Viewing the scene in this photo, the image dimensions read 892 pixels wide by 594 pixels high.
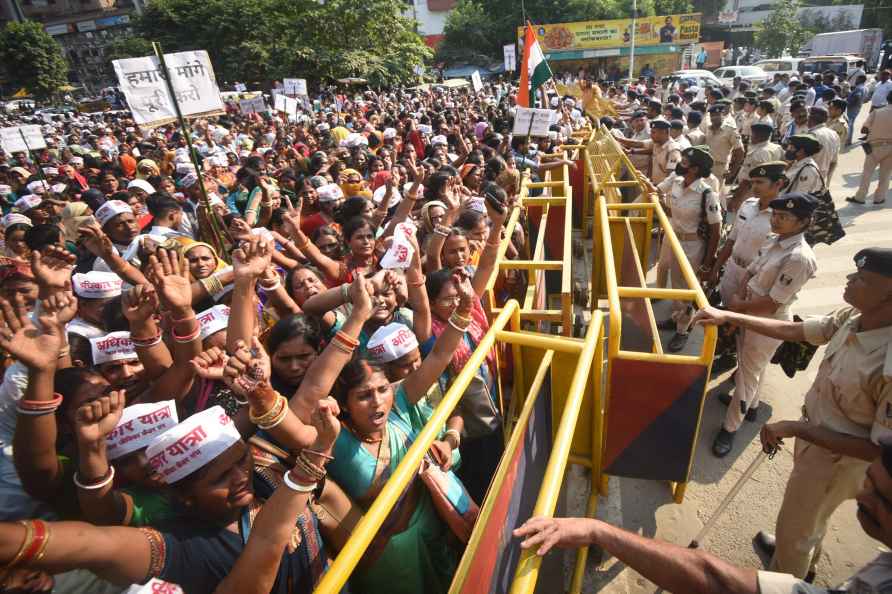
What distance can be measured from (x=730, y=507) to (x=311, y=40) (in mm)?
33777

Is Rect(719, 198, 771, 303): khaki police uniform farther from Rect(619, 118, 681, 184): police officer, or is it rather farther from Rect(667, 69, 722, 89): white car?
Rect(667, 69, 722, 89): white car

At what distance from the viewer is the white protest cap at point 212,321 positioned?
8.52 ft

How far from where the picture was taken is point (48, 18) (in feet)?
224

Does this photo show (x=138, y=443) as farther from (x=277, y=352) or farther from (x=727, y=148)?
(x=727, y=148)

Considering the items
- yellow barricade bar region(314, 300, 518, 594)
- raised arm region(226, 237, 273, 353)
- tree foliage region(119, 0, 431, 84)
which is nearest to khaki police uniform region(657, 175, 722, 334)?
yellow barricade bar region(314, 300, 518, 594)

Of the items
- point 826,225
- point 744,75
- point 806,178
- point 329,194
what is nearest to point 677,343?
point 826,225

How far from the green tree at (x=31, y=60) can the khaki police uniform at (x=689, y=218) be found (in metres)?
56.8

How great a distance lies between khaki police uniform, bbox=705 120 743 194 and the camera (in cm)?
800

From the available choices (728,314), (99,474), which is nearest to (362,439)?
(99,474)

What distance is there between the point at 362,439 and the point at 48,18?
98.9 m

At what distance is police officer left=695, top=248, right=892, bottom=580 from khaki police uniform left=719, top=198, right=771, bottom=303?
1.54m

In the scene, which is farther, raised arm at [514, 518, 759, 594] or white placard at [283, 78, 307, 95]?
white placard at [283, 78, 307, 95]

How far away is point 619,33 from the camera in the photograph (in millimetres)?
37531

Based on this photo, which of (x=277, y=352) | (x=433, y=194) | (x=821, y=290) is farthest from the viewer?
(x=821, y=290)
